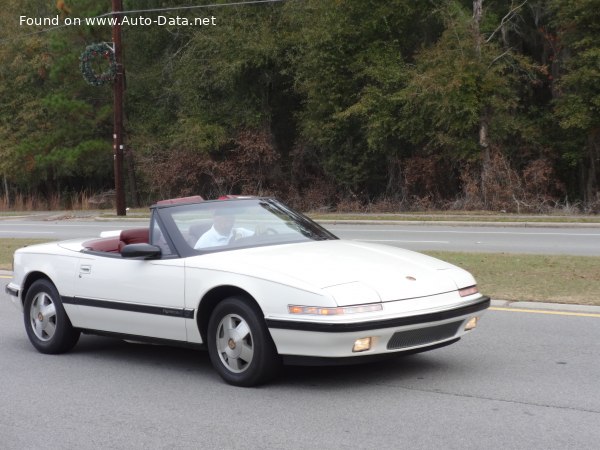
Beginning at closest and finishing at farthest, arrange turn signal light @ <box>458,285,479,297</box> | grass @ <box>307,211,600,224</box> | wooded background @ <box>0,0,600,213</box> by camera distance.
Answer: turn signal light @ <box>458,285,479,297</box> < grass @ <box>307,211,600,224</box> < wooded background @ <box>0,0,600,213</box>

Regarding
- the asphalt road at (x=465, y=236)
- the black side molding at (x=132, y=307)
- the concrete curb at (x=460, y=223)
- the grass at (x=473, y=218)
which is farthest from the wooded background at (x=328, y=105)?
the black side molding at (x=132, y=307)

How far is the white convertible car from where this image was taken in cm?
577

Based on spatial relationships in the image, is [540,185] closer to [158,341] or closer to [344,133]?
[344,133]

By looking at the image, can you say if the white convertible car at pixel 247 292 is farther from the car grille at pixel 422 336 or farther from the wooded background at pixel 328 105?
the wooded background at pixel 328 105

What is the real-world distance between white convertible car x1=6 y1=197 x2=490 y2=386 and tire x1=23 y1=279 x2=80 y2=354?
1 centimetres

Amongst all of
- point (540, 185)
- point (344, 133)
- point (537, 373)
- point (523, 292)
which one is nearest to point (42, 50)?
point (344, 133)

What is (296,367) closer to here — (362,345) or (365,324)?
(362,345)

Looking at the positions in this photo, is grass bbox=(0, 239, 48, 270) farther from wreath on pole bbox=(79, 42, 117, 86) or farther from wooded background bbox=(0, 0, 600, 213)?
wooded background bbox=(0, 0, 600, 213)

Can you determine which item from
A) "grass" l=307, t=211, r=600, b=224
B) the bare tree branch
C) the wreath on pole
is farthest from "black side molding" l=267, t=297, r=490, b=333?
the wreath on pole

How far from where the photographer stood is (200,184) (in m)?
38.2

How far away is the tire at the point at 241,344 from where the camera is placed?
6.02 meters

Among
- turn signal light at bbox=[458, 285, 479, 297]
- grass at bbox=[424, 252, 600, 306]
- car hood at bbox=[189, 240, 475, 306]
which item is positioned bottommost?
grass at bbox=[424, 252, 600, 306]

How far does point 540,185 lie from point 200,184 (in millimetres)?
15596

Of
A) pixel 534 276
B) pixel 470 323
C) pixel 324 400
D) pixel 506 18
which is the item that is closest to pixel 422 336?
pixel 470 323
